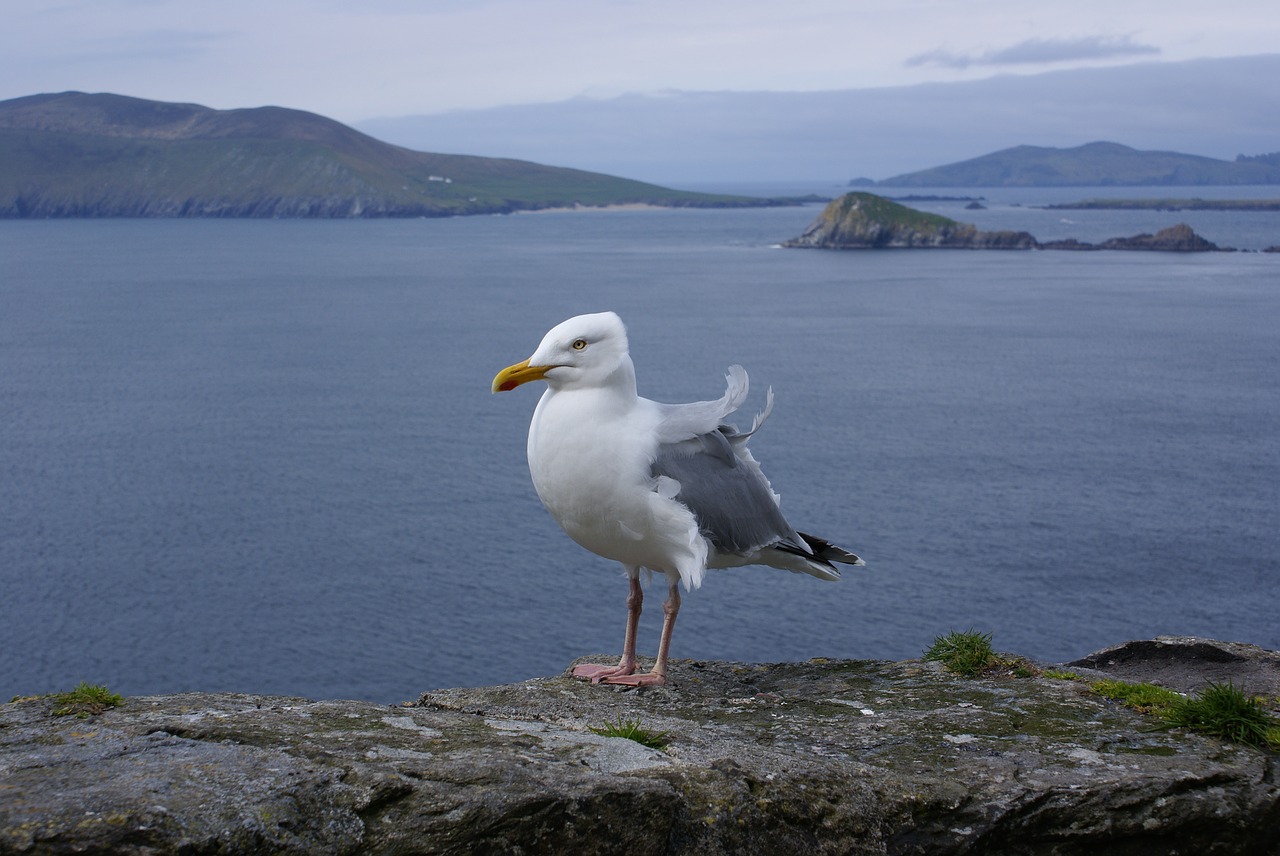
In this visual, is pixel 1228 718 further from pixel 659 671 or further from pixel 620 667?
pixel 620 667

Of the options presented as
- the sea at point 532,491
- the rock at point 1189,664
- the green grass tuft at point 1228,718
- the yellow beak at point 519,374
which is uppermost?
the yellow beak at point 519,374

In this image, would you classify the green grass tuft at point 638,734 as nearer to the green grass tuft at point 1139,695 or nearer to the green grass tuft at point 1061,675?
the green grass tuft at point 1139,695

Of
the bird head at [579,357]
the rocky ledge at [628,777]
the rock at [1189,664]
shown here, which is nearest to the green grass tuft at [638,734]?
the rocky ledge at [628,777]

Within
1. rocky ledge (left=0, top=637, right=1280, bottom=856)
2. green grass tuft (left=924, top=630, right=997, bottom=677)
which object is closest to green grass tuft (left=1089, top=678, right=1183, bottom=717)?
rocky ledge (left=0, top=637, right=1280, bottom=856)

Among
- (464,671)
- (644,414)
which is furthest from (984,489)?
(644,414)

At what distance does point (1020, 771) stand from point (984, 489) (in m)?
60.7

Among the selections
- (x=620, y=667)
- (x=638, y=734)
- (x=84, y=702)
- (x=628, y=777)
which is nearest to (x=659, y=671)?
(x=620, y=667)

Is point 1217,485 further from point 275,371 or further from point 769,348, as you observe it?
point 275,371

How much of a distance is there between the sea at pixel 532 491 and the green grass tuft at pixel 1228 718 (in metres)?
30.4

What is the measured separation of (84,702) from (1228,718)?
6293mm

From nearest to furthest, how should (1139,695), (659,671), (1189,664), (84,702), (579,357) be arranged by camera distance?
(84,702) → (1139,695) → (579,357) → (659,671) → (1189,664)

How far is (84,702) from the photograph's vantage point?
605 cm

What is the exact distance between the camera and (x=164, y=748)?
5.28 m

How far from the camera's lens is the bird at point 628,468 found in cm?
829
